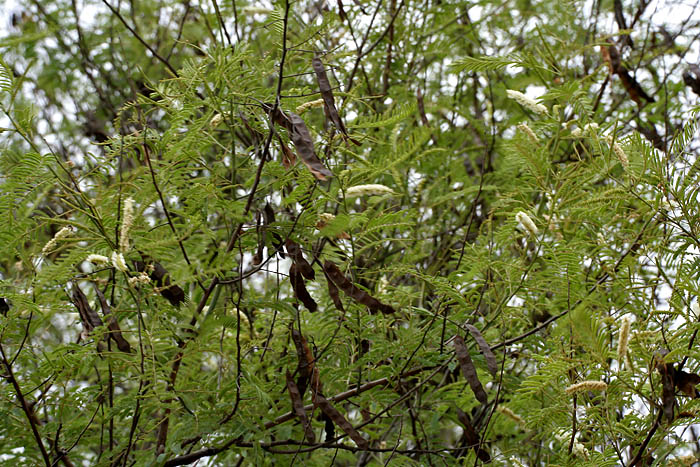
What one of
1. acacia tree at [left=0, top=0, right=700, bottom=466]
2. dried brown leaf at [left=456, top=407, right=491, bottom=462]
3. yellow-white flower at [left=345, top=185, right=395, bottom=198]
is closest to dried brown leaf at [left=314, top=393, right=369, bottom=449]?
acacia tree at [left=0, top=0, right=700, bottom=466]

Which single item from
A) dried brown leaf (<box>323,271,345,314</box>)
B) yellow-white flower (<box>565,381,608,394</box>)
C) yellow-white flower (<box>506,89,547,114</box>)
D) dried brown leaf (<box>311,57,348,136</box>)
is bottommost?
yellow-white flower (<box>565,381,608,394</box>)

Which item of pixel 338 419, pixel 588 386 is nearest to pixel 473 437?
pixel 338 419

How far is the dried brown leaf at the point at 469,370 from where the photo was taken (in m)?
1.59

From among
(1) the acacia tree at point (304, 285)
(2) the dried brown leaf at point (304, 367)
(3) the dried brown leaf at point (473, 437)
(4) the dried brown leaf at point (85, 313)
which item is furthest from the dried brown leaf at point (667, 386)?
(4) the dried brown leaf at point (85, 313)

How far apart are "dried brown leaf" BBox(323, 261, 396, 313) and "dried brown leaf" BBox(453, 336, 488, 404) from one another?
8.6 inches

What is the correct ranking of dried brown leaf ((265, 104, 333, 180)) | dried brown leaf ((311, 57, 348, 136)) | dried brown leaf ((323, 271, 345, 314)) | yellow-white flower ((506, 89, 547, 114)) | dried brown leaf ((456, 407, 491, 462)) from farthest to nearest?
dried brown leaf ((456, 407, 491, 462))
yellow-white flower ((506, 89, 547, 114))
dried brown leaf ((323, 271, 345, 314))
dried brown leaf ((311, 57, 348, 136))
dried brown leaf ((265, 104, 333, 180))

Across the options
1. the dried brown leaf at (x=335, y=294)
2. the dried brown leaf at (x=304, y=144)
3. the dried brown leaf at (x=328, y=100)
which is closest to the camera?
the dried brown leaf at (x=304, y=144)

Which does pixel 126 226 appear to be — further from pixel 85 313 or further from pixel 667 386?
pixel 667 386

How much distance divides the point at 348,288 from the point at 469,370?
353 mm

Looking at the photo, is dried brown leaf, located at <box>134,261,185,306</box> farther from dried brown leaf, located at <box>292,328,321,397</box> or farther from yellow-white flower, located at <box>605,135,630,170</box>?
yellow-white flower, located at <box>605,135,630,170</box>

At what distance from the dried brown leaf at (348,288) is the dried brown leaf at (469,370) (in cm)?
22

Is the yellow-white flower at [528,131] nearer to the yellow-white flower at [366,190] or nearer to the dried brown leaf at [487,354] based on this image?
the yellow-white flower at [366,190]

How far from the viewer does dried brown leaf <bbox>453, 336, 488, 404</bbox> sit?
1589 millimetres

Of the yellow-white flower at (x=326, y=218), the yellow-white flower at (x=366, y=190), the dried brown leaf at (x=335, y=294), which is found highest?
the yellow-white flower at (x=366, y=190)
